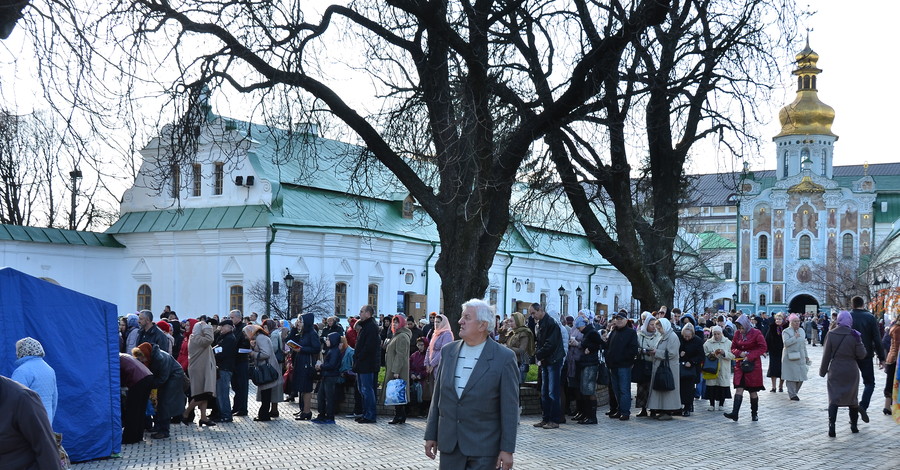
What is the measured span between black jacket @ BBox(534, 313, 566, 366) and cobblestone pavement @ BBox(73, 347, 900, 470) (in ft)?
3.66

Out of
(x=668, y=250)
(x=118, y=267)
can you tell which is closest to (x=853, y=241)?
(x=118, y=267)

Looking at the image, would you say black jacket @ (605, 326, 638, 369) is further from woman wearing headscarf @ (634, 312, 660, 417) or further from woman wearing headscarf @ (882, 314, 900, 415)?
woman wearing headscarf @ (882, 314, 900, 415)

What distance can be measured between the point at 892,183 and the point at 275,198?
8418 centimetres

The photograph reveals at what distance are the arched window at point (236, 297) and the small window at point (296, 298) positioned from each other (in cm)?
244

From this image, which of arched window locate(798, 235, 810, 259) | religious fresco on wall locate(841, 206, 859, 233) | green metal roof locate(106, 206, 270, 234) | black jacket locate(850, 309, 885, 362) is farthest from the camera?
arched window locate(798, 235, 810, 259)

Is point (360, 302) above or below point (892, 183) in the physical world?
below

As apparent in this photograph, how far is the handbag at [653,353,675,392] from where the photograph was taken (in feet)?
54.7

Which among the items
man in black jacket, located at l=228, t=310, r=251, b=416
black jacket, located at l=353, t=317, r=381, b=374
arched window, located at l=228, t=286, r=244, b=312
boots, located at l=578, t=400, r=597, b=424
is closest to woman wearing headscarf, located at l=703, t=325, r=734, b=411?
boots, located at l=578, t=400, r=597, b=424

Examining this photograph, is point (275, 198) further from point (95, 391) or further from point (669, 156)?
point (95, 391)

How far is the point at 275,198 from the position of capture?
4016cm

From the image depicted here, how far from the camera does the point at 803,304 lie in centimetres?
9300

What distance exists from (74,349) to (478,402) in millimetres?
6848

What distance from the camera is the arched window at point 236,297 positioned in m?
40.0

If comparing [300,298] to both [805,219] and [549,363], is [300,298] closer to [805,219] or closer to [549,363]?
[549,363]
